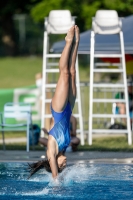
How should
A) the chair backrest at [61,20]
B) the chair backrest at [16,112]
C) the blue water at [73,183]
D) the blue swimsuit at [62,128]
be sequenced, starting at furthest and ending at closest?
the chair backrest at [61,20] < the chair backrest at [16,112] < the blue swimsuit at [62,128] < the blue water at [73,183]

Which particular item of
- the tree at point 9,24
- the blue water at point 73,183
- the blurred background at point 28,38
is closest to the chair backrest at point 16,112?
the blue water at point 73,183

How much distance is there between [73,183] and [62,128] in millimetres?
923

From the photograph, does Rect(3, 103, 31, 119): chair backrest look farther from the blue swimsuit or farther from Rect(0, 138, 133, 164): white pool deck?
the blue swimsuit

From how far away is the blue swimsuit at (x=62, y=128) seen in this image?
796cm

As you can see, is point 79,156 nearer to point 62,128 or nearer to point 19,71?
point 62,128

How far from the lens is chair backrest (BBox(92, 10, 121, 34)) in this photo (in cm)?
1306

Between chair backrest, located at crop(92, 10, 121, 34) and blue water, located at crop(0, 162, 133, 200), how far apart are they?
3912 mm

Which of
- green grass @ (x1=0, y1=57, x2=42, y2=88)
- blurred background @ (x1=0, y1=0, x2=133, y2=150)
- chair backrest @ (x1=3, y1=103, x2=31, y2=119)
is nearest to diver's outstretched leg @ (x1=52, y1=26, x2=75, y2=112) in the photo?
chair backrest @ (x1=3, y1=103, x2=31, y2=119)

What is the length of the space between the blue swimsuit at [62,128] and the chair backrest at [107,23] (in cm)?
516

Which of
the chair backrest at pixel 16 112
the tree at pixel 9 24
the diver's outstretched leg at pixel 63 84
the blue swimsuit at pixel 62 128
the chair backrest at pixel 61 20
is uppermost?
the diver's outstretched leg at pixel 63 84

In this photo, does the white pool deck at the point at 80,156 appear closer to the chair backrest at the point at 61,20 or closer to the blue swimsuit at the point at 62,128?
the blue swimsuit at the point at 62,128

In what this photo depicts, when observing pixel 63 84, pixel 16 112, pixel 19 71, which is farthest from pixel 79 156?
pixel 19 71

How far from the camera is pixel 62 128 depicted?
810 cm

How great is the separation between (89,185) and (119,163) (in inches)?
66.5
